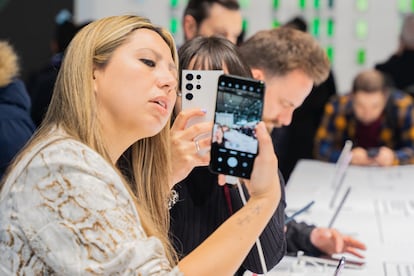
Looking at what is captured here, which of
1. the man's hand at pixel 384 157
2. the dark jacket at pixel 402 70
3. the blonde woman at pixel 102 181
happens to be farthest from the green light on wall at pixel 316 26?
the blonde woman at pixel 102 181

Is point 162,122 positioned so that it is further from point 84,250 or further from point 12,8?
point 12,8

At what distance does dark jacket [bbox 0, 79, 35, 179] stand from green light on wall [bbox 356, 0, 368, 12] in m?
4.38

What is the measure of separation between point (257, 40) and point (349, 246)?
0.84 m

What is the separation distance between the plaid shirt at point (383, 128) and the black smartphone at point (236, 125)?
3.48 meters

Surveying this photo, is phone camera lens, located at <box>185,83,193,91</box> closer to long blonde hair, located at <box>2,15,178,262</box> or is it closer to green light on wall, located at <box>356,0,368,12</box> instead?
long blonde hair, located at <box>2,15,178,262</box>

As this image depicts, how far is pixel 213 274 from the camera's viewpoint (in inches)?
67.3

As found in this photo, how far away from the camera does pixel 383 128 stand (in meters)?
5.41

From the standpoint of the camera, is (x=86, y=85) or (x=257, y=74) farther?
(x=257, y=74)

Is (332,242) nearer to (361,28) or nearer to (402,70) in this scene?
(402,70)

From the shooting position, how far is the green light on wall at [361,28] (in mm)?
7434

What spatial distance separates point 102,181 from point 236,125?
0.35 meters

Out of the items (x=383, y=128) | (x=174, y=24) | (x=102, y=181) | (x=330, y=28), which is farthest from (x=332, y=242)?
(x=174, y=24)

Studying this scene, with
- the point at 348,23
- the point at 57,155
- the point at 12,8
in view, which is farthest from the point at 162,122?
the point at 12,8

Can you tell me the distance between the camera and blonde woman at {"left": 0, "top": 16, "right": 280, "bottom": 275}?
5.37ft
